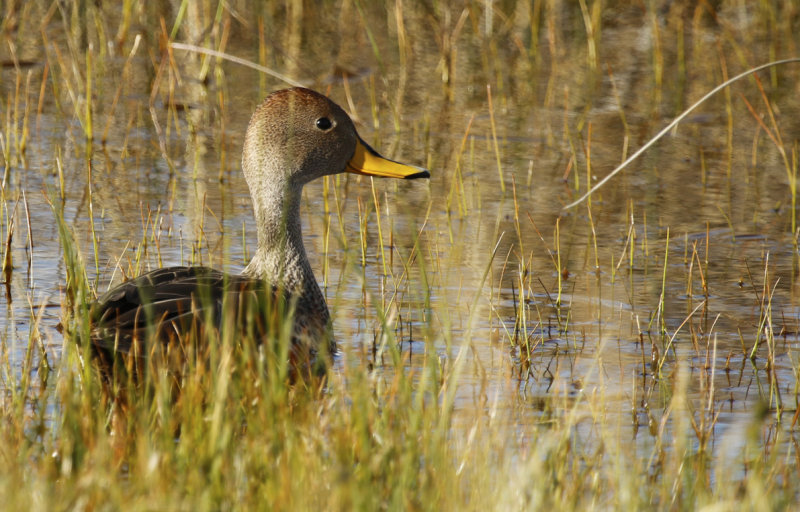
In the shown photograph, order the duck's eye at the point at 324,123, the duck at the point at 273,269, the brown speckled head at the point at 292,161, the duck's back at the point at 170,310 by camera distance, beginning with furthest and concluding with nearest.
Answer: the duck's eye at the point at 324,123
the brown speckled head at the point at 292,161
the duck at the point at 273,269
the duck's back at the point at 170,310

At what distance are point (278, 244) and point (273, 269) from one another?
14cm

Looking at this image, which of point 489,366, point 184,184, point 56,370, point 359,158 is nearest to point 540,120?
point 184,184

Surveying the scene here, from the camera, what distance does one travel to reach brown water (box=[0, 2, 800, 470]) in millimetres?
5754

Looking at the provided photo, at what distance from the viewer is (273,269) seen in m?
6.14

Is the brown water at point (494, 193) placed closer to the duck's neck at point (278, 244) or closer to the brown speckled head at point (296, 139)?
the duck's neck at point (278, 244)

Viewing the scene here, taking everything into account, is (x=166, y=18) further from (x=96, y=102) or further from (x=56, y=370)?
(x=56, y=370)

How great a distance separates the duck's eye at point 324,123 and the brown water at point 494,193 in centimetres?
65

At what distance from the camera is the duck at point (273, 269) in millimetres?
5023

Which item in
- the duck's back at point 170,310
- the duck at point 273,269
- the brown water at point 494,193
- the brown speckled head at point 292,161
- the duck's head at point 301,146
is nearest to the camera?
the duck's back at point 170,310

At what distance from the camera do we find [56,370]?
4.29 meters

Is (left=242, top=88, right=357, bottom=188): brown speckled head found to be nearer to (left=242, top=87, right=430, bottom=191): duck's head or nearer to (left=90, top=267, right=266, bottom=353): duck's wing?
(left=242, top=87, right=430, bottom=191): duck's head

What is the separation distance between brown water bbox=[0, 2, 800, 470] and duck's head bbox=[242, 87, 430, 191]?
42cm

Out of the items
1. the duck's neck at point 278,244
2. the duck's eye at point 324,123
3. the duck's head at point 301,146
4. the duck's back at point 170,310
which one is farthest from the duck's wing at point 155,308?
the duck's eye at point 324,123

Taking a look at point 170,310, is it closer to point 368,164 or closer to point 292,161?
point 292,161
